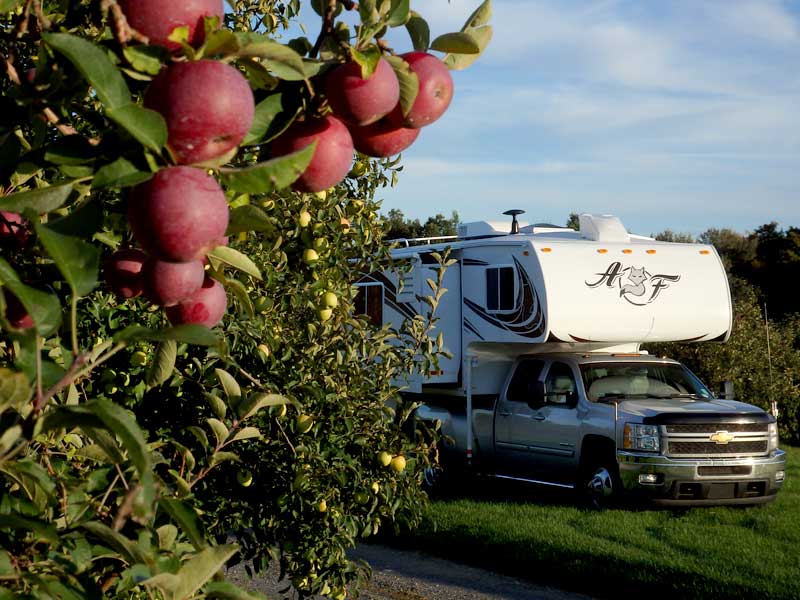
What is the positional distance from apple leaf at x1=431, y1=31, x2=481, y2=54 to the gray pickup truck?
9326 mm

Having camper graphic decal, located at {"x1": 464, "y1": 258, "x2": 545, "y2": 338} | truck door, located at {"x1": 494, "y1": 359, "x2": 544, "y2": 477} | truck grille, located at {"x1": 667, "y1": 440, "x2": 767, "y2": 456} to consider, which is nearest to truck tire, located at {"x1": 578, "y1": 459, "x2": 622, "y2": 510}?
truck grille, located at {"x1": 667, "y1": 440, "x2": 767, "y2": 456}

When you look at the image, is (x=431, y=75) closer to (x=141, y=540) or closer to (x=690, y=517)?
(x=141, y=540)

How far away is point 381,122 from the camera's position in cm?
125

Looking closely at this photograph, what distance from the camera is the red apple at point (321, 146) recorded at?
1.19 m

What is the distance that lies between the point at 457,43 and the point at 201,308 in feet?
1.64

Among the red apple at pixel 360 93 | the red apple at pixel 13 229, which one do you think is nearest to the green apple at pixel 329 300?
the red apple at pixel 13 229

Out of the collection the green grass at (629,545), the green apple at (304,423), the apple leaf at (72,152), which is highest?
the apple leaf at (72,152)

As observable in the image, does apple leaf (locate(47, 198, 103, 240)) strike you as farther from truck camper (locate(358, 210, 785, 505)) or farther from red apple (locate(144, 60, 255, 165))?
truck camper (locate(358, 210, 785, 505))

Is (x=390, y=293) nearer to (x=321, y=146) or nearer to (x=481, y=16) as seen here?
(x=481, y=16)

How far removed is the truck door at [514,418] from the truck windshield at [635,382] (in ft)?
2.64

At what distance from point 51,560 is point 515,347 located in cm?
1267

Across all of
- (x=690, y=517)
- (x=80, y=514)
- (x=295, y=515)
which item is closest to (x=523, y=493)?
(x=690, y=517)

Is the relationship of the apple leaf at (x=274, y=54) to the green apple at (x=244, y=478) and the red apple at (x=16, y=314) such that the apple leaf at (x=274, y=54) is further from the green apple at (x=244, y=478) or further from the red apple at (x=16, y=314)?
the green apple at (x=244, y=478)

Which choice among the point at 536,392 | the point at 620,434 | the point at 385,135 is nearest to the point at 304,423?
the point at 385,135
